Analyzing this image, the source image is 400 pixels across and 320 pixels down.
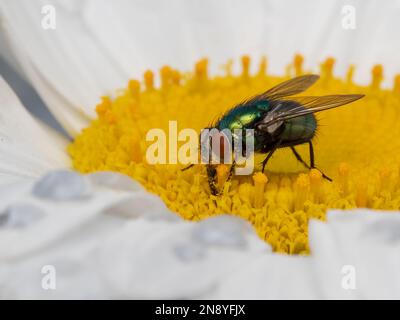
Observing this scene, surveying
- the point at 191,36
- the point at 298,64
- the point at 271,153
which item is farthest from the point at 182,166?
the point at 191,36

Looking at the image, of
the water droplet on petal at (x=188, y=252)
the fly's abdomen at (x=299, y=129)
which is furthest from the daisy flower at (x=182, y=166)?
the fly's abdomen at (x=299, y=129)

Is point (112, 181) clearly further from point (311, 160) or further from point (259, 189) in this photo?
point (311, 160)

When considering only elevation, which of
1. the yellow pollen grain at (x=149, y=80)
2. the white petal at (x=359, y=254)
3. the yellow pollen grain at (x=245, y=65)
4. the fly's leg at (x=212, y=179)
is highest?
the yellow pollen grain at (x=245, y=65)

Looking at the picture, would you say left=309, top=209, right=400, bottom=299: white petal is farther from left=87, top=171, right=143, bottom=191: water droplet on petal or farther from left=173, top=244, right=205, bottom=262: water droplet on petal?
left=87, top=171, right=143, bottom=191: water droplet on petal

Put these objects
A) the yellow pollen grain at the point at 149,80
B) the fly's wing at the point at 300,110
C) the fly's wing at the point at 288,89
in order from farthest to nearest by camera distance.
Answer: the yellow pollen grain at the point at 149,80 → the fly's wing at the point at 288,89 → the fly's wing at the point at 300,110

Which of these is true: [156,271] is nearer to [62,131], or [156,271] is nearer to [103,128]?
[103,128]

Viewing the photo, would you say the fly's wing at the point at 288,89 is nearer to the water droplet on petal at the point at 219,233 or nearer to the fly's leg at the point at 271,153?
the fly's leg at the point at 271,153

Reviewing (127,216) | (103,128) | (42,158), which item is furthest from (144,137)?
(127,216)

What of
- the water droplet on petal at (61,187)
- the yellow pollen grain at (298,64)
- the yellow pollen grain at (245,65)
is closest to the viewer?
the water droplet on petal at (61,187)
